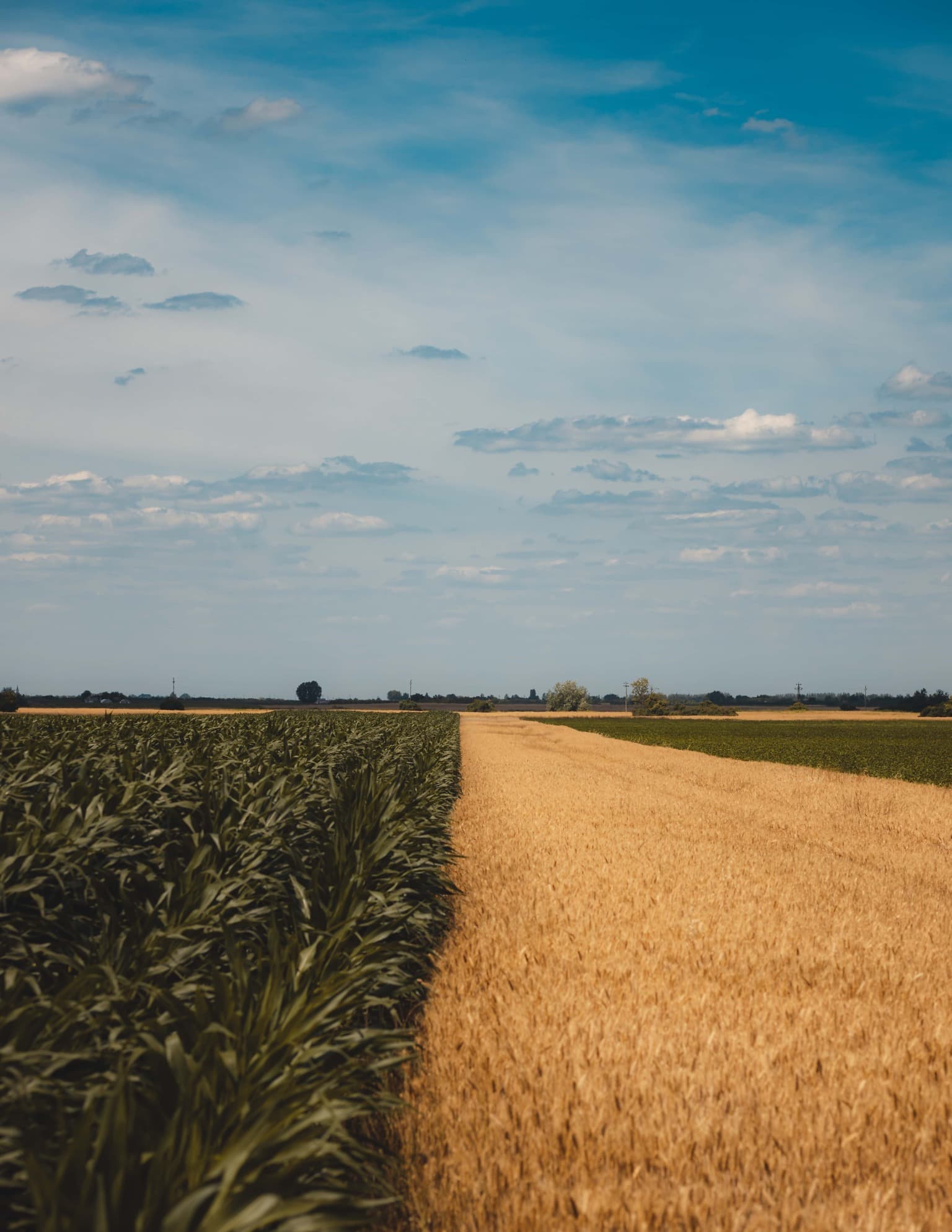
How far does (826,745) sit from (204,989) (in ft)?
153

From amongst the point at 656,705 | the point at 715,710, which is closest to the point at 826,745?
the point at 715,710

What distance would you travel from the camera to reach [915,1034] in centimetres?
609

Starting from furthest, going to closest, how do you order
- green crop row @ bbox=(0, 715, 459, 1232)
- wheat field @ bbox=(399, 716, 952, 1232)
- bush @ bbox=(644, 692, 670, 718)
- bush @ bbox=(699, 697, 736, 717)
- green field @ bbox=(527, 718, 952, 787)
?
bush @ bbox=(644, 692, 670, 718), bush @ bbox=(699, 697, 736, 717), green field @ bbox=(527, 718, 952, 787), wheat field @ bbox=(399, 716, 952, 1232), green crop row @ bbox=(0, 715, 459, 1232)

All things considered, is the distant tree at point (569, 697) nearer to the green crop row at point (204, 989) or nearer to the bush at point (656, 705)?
the bush at point (656, 705)

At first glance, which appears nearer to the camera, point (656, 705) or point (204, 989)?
point (204, 989)

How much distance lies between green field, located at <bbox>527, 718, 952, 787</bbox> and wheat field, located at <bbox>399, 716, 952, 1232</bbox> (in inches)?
764

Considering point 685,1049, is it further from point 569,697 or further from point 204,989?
point 569,697

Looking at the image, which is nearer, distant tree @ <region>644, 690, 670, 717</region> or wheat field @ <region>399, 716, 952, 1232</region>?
wheat field @ <region>399, 716, 952, 1232</region>

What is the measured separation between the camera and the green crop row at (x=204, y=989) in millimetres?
2789

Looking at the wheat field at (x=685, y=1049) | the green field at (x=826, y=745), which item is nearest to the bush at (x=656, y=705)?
the green field at (x=826, y=745)

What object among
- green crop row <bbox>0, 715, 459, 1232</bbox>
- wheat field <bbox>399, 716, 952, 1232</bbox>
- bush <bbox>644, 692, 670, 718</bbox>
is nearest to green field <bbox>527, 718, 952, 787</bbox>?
wheat field <bbox>399, 716, 952, 1232</bbox>

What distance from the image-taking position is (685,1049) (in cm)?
568

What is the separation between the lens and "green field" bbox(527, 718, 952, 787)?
32.2 m

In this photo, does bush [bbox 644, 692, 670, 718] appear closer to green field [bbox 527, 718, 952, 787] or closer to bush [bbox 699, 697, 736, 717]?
bush [bbox 699, 697, 736, 717]
